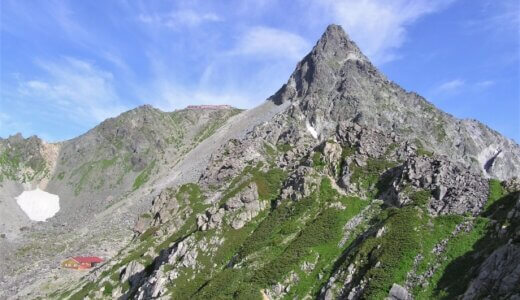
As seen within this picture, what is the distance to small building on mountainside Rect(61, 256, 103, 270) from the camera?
127m

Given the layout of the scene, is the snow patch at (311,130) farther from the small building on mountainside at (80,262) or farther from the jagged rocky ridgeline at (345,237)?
the small building on mountainside at (80,262)

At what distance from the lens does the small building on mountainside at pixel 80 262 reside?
127000mm

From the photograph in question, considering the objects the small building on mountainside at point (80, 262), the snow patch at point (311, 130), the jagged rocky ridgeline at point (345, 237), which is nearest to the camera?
the jagged rocky ridgeline at point (345, 237)

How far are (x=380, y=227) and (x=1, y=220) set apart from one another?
6344 inches

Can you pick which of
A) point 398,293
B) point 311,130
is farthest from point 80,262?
point 311,130

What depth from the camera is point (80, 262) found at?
421 feet

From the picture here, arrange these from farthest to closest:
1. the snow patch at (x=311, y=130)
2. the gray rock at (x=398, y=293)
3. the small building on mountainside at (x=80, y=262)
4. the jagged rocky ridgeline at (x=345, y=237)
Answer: the snow patch at (x=311, y=130), the small building on mountainside at (x=80, y=262), the jagged rocky ridgeline at (x=345, y=237), the gray rock at (x=398, y=293)

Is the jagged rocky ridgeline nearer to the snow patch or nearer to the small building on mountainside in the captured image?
the small building on mountainside

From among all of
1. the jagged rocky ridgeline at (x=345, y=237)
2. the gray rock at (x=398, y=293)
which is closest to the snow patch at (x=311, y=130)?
the jagged rocky ridgeline at (x=345, y=237)

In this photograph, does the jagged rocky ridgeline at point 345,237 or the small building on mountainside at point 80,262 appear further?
the small building on mountainside at point 80,262

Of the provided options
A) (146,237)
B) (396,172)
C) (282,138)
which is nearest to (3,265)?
(146,237)

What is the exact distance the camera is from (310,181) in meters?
89.7

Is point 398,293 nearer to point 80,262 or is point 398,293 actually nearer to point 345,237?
point 345,237

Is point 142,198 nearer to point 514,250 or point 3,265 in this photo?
point 3,265
